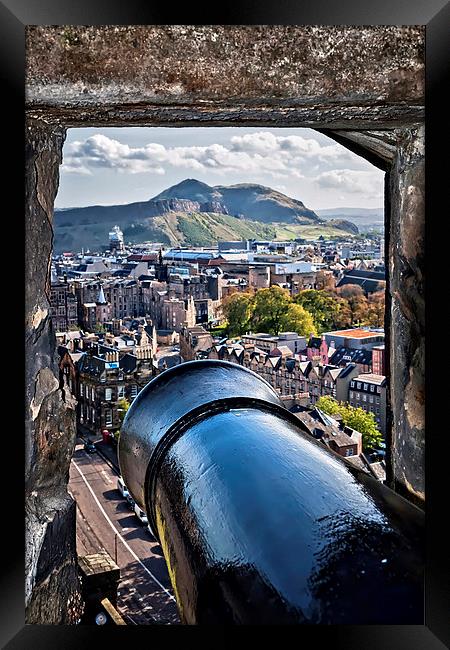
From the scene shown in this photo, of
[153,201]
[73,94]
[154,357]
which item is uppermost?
[153,201]

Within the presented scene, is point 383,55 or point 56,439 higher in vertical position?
point 383,55

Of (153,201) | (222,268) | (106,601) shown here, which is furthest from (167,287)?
(106,601)

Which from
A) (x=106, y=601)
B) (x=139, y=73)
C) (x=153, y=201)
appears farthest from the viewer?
(x=153, y=201)

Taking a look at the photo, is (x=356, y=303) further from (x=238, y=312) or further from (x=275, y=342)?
(x=238, y=312)

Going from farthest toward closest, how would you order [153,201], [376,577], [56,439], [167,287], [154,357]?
1. [153,201]
2. [167,287]
3. [154,357]
4. [56,439]
5. [376,577]

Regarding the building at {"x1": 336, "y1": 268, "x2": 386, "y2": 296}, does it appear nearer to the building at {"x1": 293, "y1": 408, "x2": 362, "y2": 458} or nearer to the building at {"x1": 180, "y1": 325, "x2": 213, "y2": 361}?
the building at {"x1": 180, "y1": 325, "x2": 213, "y2": 361}

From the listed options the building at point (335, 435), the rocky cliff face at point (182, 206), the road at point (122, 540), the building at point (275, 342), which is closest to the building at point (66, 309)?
the road at point (122, 540)
